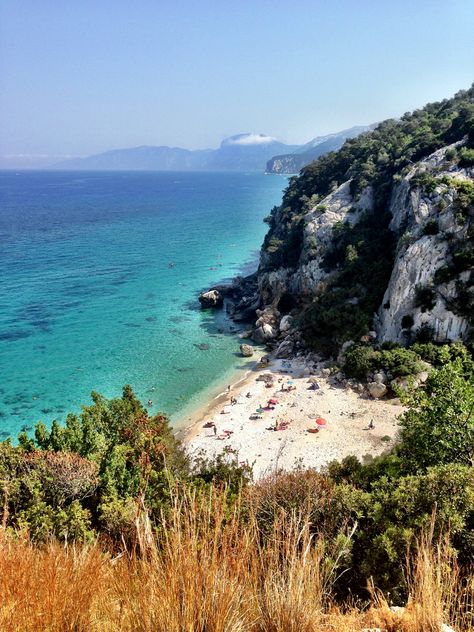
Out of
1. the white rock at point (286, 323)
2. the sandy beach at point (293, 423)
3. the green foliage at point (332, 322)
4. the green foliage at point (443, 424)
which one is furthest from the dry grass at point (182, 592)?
the white rock at point (286, 323)

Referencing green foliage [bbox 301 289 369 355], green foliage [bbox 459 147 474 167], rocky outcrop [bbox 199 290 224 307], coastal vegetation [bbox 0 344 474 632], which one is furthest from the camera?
rocky outcrop [bbox 199 290 224 307]

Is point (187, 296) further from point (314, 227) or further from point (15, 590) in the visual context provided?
point (15, 590)

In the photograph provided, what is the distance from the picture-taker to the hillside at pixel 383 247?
2850cm

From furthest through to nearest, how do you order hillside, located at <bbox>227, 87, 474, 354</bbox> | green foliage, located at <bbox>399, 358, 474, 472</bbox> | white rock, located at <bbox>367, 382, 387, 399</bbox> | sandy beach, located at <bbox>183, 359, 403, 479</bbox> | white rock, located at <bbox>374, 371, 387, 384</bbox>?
hillside, located at <bbox>227, 87, 474, 354</bbox> → white rock, located at <bbox>374, 371, 387, 384</bbox> → white rock, located at <bbox>367, 382, 387, 399</bbox> → sandy beach, located at <bbox>183, 359, 403, 479</bbox> → green foliage, located at <bbox>399, 358, 474, 472</bbox>

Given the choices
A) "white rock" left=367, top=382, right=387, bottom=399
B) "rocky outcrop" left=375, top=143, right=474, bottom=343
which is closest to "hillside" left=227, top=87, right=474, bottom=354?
"rocky outcrop" left=375, top=143, right=474, bottom=343

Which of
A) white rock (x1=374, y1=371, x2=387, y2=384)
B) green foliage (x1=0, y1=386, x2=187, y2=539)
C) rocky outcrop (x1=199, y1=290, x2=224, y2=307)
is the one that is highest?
green foliage (x1=0, y1=386, x2=187, y2=539)

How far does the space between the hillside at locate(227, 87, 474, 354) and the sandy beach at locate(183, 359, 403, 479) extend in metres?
5.70

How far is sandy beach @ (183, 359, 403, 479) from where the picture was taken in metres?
22.1

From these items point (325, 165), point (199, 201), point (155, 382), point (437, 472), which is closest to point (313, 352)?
point (155, 382)

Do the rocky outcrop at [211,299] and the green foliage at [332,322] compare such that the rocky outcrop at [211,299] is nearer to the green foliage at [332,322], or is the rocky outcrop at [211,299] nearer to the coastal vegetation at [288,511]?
the coastal vegetation at [288,511]

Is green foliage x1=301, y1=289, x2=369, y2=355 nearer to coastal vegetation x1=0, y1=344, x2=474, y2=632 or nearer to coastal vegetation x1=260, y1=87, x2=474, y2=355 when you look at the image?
coastal vegetation x1=260, y1=87, x2=474, y2=355

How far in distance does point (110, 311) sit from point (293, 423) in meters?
26.6

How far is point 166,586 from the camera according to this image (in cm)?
262

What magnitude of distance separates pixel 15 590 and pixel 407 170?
A: 1625 inches
